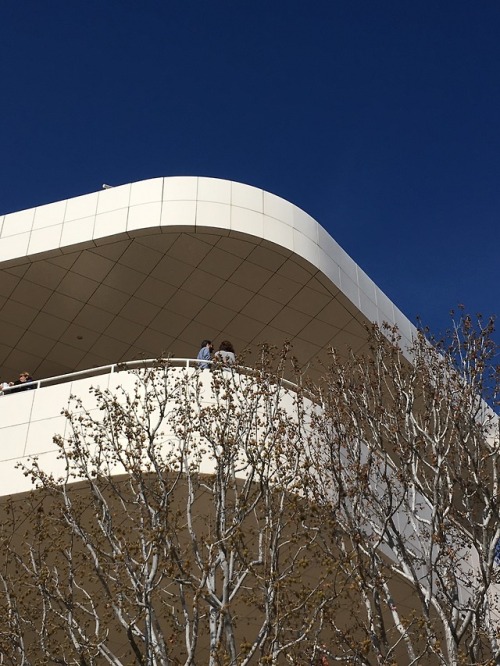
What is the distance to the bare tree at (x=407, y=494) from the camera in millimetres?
10391

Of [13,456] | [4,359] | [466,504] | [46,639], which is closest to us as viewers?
[46,639]

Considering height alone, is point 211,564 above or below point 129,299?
below

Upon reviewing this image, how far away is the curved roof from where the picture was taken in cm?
1664

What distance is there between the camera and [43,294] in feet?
59.0

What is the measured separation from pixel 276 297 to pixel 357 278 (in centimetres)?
161

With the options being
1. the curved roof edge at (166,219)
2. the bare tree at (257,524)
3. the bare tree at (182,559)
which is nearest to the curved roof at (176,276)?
the curved roof edge at (166,219)

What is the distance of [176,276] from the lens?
17562mm

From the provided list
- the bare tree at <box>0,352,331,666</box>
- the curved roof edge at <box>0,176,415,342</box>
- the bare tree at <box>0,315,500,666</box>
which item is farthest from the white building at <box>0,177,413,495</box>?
the bare tree at <box>0,352,331,666</box>

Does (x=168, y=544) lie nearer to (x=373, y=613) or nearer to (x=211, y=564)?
(x=211, y=564)

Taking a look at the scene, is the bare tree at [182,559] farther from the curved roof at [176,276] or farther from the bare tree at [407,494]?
the curved roof at [176,276]

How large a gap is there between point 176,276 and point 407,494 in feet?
22.0

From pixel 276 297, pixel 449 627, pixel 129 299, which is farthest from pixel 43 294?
pixel 449 627

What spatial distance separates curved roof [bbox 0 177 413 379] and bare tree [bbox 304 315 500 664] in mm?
3478

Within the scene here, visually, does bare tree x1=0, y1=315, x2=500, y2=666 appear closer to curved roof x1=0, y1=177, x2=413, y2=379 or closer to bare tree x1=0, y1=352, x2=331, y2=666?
bare tree x1=0, y1=352, x2=331, y2=666
